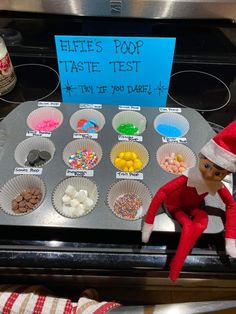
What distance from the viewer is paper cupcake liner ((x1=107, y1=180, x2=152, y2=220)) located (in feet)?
2.35

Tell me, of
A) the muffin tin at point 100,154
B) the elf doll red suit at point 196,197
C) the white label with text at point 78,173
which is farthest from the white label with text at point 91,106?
the elf doll red suit at point 196,197

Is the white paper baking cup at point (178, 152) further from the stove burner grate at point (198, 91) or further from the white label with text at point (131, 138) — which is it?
the stove burner grate at point (198, 91)

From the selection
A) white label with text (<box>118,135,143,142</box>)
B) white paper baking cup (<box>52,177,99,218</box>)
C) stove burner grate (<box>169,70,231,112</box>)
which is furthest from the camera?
stove burner grate (<box>169,70,231,112</box>)

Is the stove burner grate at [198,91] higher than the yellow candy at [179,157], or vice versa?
the stove burner grate at [198,91]

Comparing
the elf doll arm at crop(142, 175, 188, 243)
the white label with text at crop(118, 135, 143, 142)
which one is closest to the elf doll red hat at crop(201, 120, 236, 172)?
the elf doll arm at crop(142, 175, 188, 243)

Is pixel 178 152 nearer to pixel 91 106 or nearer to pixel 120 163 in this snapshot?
pixel 120 163

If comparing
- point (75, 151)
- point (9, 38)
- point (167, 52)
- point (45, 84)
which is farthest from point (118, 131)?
point (9, 38)

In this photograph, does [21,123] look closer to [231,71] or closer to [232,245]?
[232,245]

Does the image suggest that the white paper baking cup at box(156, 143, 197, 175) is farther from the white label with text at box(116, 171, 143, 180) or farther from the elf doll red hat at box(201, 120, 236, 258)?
the elf doll red hat at box(201, 120, 236, 258)

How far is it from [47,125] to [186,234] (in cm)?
51

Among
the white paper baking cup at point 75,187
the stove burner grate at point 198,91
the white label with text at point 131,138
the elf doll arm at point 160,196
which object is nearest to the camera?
the elf doll arm at point 160,196

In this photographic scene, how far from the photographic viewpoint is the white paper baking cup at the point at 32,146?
0.79m

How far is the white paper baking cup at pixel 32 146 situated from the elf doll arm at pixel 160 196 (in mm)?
325

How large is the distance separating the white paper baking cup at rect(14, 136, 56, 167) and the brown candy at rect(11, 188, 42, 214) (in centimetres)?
9
